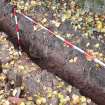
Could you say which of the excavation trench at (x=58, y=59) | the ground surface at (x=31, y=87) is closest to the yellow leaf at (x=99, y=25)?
the excavation trench at (x=58, y=59)

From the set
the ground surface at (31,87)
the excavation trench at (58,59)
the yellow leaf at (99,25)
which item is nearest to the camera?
the ground surface at (31,87)

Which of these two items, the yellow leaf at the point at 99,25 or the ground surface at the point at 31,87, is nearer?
the ground surface at the point at 31,87

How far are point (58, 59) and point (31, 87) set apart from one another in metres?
1.13

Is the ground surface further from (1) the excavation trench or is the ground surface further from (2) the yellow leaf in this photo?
(2) the yellow leaf

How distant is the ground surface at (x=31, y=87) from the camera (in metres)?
6.55

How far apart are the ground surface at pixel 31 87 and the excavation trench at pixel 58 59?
0.24 m

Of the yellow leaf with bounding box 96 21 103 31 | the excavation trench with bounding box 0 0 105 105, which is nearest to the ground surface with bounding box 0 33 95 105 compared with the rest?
the excavation trench with bounding box 0 0 105 105

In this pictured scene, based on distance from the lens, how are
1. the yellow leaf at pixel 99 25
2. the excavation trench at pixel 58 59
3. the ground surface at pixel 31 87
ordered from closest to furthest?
the ground surface at pixel 31 87
the excavation trench at pixel 58 59
the yellow leaf at pixel 99 25

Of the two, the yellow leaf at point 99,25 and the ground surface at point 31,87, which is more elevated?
the yellow leaf at point 99,25

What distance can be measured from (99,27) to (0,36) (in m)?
3.12

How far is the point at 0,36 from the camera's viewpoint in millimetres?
8742

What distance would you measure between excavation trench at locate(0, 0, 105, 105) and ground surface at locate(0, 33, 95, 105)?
0.24 meters

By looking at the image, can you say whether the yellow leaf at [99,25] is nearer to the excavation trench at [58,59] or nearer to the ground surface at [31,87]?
the excavation trench at [58,59]

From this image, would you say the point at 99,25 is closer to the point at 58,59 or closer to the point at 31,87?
the point at 58,59
